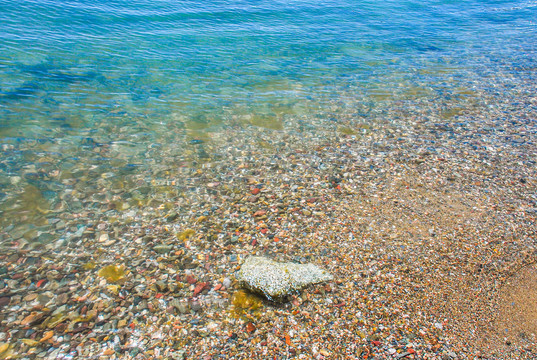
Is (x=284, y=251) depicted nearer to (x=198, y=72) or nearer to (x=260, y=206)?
(x=260, y=206)

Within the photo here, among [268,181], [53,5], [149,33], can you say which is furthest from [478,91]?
[53,5]

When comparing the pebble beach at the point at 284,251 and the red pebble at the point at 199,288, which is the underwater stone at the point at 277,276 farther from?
the red pebble at the point at 199,288

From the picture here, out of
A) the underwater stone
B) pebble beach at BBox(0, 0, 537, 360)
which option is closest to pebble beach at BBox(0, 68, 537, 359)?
pebble beach at BBox(0, 0, 537, 360)

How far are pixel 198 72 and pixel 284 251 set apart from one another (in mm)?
12420

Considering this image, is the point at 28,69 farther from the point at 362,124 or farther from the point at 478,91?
the point at 478,91

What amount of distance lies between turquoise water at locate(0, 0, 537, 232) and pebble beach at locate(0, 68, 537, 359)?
677 millimetres

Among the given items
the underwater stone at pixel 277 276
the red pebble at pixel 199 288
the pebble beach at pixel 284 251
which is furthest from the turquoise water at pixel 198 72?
the underwater stone at pixel 277 276

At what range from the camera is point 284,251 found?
7027mm

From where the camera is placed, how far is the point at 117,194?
8.84 meters

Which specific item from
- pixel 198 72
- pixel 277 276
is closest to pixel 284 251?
pixel 277 276

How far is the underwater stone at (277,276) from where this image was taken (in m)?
6.07

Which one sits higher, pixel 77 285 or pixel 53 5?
pixel 53 5

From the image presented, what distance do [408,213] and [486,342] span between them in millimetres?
3192

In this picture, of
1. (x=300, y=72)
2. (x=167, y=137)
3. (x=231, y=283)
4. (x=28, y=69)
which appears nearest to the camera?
(x=231, y=283)
